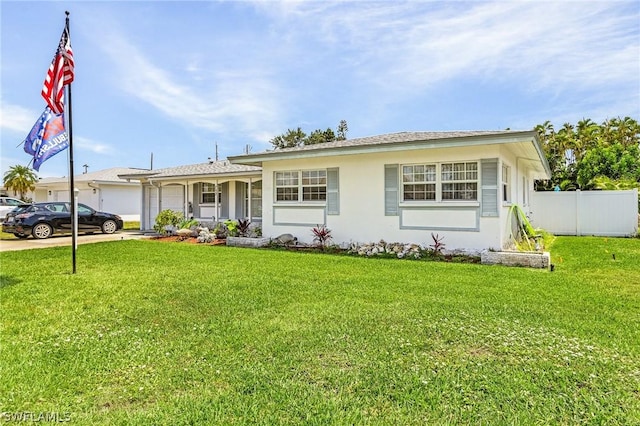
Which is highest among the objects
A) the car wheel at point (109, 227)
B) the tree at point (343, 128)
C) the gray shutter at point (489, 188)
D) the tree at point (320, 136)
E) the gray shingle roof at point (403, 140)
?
the tree at point (343, 128)

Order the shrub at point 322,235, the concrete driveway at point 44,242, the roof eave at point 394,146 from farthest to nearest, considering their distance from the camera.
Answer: the concrete driveway at point 44,242
the shrub at point 322,235
the roof eave at point 394,146

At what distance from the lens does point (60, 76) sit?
7469mm

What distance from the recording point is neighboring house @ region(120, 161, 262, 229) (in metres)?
17.4

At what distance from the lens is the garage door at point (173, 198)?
19906 millimetres

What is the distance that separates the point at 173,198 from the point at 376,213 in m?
12.3

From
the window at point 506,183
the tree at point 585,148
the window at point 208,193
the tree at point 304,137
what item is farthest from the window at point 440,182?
the tree at point 304,137

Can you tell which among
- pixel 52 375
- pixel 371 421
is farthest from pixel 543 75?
pixel 52 375

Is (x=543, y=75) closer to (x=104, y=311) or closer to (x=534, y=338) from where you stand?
(x=534, y=338)

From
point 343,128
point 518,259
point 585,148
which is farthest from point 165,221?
point 585,148

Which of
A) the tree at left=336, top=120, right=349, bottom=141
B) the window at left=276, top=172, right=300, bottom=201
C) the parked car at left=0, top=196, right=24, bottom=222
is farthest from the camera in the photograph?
the tree at left=336, top=120, right=349, bottom=141

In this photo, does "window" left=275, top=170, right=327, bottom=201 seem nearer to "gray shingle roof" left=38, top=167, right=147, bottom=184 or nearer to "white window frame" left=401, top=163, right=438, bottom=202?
"white window frame" left=401, top=163, right=438, bottom=202

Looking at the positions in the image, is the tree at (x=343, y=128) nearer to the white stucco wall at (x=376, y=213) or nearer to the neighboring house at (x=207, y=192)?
the neighboring house at (x=207, y=192)

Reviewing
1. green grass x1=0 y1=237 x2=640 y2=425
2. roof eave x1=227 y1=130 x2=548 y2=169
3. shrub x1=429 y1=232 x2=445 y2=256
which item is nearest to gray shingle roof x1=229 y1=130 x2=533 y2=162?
roof eave x1=227 y1=130 x2=548 y2=169

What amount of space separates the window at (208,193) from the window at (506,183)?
12298mm
